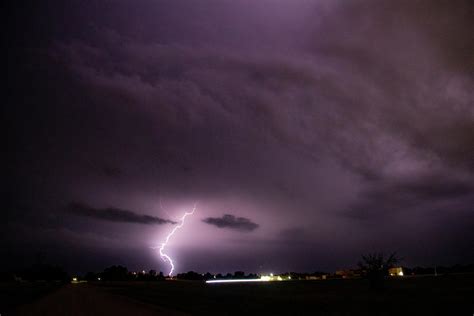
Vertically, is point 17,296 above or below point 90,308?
above

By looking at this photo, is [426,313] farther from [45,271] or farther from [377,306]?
[45,271]

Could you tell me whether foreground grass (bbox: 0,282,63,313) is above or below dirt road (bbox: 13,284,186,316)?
above

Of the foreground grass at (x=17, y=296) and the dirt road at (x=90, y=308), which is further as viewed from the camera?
the foreground grass at (x=17, y=296)

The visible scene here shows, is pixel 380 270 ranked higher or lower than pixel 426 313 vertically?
higher

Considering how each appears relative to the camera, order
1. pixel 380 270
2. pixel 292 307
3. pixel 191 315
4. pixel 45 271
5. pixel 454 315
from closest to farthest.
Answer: pixel 454 315
pixel 191 315
pixel 292 307
pixel 380 270
pixel 45 271

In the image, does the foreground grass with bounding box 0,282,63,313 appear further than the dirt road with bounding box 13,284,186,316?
Yes

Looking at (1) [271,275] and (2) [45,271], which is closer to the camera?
(1) [271,275]

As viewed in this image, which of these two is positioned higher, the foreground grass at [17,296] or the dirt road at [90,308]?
the foreground grass at [17,296]

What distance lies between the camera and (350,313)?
21.5 m

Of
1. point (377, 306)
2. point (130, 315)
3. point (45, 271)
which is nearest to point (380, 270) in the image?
point (377, 306)

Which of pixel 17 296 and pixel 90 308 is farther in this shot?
pixel 17 296

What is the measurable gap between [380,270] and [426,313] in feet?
57.7

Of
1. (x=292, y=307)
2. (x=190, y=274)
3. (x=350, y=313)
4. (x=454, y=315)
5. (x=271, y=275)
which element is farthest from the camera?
(x=190, y=274)

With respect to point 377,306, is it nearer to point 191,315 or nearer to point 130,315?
point 191,315
